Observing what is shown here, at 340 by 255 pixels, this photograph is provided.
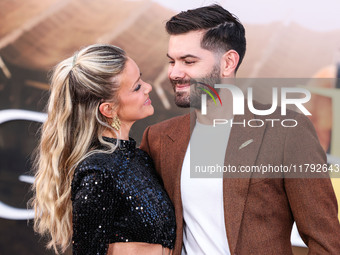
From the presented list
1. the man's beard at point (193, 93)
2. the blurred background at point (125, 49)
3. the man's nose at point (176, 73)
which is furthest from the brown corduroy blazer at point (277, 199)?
the blurred background at point (125, 49)

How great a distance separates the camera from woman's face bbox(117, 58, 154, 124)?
1909 mm

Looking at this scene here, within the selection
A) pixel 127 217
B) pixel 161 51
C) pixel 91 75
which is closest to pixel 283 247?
pixel 127 217

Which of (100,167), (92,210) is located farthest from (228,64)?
(92,210)

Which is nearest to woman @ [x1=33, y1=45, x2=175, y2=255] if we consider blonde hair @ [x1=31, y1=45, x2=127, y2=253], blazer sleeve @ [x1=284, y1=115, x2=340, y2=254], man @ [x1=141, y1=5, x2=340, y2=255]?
blonde hair @ [x1=31, y1=45, x2=127, y2=253]

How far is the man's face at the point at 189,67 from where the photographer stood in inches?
78.6

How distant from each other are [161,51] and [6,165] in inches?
62.7

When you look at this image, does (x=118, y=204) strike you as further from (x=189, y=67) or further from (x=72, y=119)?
(x=189, y=67)

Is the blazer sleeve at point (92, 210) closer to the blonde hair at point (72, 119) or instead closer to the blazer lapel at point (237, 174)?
the blonde hair at point (72, 119)

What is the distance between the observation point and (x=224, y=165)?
1808 mm

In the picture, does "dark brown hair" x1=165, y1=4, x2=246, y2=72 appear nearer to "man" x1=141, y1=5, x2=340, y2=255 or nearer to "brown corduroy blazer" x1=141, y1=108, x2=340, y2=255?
"man" x1=141, y1=5, x2=340, y2=255

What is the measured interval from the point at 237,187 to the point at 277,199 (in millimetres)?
167

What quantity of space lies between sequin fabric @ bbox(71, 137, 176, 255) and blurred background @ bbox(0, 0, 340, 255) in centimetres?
130

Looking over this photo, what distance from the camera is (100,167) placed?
1.71 m

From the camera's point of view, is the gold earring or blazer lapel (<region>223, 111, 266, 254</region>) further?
the gold earring
